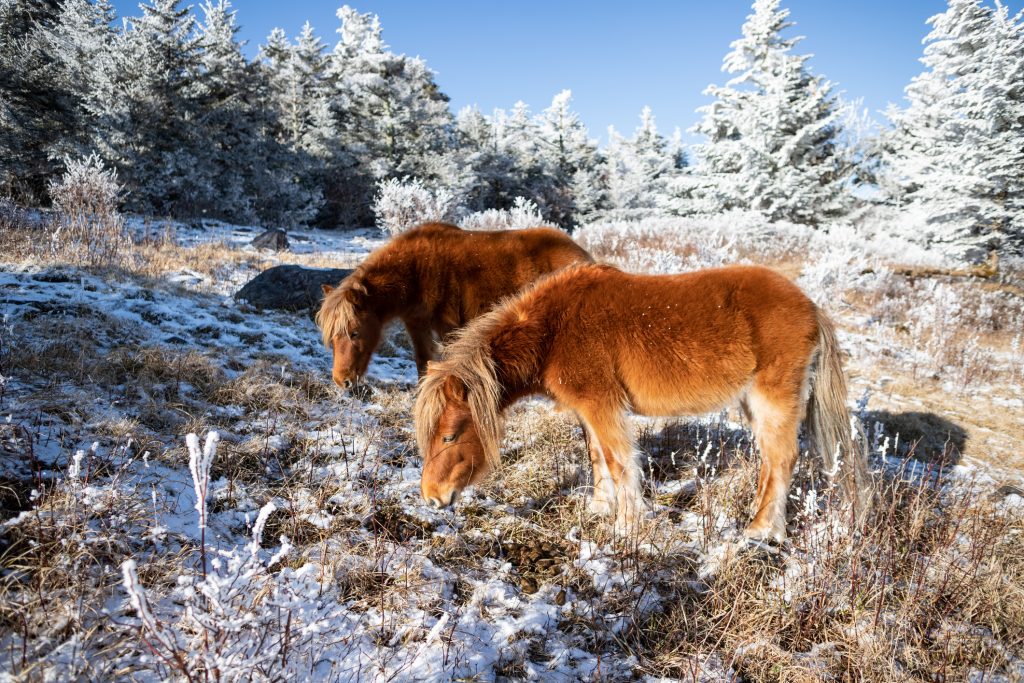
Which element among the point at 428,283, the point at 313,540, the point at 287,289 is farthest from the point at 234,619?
the point at 287,289

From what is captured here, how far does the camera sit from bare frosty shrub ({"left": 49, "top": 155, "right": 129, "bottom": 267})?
7.91 metres

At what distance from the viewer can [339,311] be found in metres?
4.74

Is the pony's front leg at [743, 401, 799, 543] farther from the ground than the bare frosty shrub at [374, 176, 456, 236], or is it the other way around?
the bare frosty shrub at [374, 176, 456, 236]

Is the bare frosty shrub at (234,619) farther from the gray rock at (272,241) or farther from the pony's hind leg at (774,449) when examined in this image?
the gray rock at (272,241)

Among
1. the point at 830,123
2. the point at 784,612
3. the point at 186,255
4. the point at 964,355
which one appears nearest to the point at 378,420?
the point at 784,612

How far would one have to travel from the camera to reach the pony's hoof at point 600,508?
11.4 feet

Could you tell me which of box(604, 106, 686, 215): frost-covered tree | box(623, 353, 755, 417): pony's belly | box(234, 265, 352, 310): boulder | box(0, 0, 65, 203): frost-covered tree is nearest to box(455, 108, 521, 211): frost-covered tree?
box(604, 106, 686, 215): frost-covered tree

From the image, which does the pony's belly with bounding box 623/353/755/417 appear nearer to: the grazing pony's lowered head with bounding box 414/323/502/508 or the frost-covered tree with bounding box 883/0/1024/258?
the grazing pony's lowered head with bounding box 414/323/502/508

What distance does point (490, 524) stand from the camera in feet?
10.9

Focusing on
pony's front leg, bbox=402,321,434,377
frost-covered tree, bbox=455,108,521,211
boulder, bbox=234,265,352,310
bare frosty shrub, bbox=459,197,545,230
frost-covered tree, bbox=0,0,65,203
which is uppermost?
frost-covered tree, bbox=455,108,521,211

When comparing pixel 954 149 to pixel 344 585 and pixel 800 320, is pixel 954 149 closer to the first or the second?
pixel 800 320

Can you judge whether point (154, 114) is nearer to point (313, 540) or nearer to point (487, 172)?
point (487, 172)

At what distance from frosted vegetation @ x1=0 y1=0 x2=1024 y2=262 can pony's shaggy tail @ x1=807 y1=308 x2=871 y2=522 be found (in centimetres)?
1436

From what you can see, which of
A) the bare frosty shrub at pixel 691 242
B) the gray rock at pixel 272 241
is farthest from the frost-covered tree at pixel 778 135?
the gray rock at pixel 272 241
